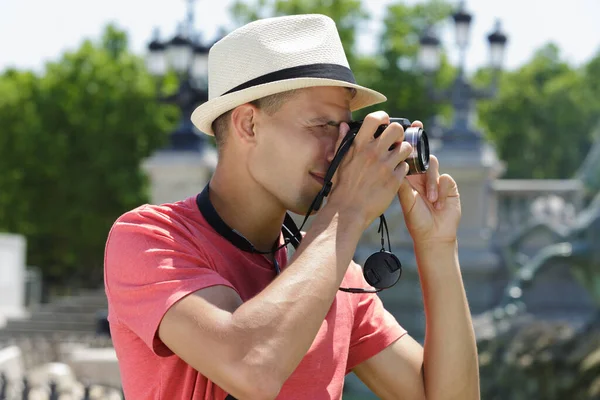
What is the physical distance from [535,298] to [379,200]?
48.6 ft

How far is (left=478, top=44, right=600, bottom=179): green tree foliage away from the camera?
47375mm

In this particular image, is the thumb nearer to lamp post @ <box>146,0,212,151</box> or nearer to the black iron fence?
the black iron fence

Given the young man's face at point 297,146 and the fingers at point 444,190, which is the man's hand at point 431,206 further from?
the young man's face at point 297,146

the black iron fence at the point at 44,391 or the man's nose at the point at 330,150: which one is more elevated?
the man's nose at the point at 330,150

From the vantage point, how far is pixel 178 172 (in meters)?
15.3

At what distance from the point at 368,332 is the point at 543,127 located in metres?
46.9

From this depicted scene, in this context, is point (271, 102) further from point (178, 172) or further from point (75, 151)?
point (75, 151)

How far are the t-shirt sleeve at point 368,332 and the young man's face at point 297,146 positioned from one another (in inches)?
14.1

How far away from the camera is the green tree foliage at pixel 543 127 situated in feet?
155

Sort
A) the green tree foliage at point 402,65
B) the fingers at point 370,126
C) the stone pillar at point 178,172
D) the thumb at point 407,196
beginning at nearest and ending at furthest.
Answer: the fingers at point 370,126 → the thumb at point 407,196 → the stone pillar at point 178,172 → the green tree foliage at point 402,65

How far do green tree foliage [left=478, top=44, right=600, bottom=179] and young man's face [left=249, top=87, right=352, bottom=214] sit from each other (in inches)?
1789

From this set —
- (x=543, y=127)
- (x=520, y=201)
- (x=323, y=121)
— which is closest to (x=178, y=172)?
(x=520, y=201)

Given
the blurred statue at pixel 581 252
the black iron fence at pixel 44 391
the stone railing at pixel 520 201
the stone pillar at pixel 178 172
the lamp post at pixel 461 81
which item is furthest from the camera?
the stone railing at pixel 520 201

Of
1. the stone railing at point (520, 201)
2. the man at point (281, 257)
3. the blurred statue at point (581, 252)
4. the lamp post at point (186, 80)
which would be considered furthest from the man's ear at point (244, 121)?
the stone railing at point (520, 201)
